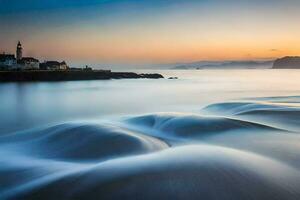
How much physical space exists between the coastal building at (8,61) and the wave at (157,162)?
304 ft

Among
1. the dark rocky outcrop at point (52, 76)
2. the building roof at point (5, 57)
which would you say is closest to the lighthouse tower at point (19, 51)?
the building roof at point (5, 57)

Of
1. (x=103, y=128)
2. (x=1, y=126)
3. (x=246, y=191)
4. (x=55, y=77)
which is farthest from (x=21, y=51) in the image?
(x=246, y=191)

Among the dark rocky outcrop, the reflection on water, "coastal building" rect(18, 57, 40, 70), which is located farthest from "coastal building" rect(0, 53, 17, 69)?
the reflection on water

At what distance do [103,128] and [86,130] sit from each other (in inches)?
23.4

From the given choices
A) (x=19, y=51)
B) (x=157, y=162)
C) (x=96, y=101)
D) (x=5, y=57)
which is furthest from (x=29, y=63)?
(x=157, y=162)

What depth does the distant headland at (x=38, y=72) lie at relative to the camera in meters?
77.6

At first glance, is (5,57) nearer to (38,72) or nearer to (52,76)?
(38,72)

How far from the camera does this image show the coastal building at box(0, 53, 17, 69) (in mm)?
100669

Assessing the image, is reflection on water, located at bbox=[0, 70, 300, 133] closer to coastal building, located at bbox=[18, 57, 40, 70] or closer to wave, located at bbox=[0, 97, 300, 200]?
wave, located at bbox=[0, 97, 300, 200]

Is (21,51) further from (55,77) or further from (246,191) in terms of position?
(246,191)

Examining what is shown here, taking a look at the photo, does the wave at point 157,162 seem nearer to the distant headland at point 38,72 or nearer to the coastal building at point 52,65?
the distant headland at point 38,72

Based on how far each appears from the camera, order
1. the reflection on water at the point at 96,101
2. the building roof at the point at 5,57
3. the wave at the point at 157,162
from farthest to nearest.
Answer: the building roof at the point at 5,57 → the reflection on water at the point at 96,101 → the wave at the point at 157,162

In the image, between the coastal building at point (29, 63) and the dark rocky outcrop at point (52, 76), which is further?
the coastal building at point (29, 63)

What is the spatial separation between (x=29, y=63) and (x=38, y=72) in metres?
28.5
